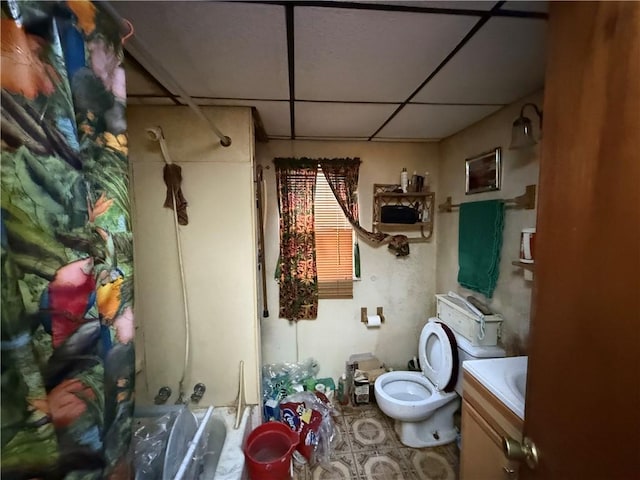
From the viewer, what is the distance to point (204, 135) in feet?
5.15

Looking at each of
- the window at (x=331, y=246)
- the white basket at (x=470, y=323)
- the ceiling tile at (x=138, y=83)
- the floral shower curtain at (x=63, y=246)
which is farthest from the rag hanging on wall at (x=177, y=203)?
the white basket at (x=470, y=323)

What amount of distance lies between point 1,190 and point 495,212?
203 cm

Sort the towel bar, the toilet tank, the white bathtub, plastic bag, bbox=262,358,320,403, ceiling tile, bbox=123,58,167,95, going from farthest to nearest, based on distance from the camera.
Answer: plastic bag, bbox=262,358,320,403
the toilet tank
the towel bar
the white bathtub
ceiling tile, bbox=123,58,167,95

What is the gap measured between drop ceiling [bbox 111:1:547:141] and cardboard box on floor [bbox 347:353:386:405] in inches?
77.3

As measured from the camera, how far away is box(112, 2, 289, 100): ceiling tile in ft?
2.78

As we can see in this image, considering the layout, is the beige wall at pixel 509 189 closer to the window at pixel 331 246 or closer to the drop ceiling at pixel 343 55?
the drop ceiling at pixel 343 55

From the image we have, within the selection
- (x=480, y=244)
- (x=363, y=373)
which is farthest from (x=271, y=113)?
(x=363, y=373)

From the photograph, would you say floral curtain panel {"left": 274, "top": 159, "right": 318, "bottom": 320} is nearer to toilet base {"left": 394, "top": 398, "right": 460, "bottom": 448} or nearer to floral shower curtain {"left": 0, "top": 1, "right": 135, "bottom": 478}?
toilet base {"left": 394, "top": 398, "right": 460, "bottom": 448}

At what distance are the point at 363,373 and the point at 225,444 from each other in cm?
124

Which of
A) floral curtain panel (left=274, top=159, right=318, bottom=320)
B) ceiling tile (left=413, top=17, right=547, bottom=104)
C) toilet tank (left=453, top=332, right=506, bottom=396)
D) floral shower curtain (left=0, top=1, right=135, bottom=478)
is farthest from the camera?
floral curtain panel (left=274, top=159, right=318, bottom=320)

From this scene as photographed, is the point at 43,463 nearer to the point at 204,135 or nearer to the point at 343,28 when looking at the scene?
the point at 343,28

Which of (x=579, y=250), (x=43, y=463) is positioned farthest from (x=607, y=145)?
(x=43, y=463)

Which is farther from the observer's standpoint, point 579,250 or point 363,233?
Answer: point 363,233

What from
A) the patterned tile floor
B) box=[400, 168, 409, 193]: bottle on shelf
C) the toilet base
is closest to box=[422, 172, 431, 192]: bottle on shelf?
box=[400, 168, 409, 193]: bottle on shelf
